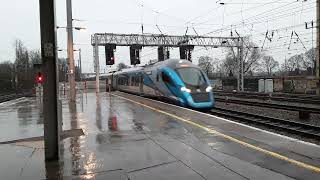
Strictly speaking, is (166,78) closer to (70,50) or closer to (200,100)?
(200,100)

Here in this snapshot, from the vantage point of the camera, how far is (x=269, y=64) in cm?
12850

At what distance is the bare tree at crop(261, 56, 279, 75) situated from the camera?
126625 mm

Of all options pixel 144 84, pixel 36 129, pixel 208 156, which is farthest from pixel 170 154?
pixel 144 84

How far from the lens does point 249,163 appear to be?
Answer: 7.88 m

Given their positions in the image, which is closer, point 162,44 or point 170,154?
point 170,154

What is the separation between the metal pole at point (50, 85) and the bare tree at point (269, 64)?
397 ft

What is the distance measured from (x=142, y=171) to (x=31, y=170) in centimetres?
210

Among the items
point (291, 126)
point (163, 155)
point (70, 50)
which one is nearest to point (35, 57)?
point (70, 50)

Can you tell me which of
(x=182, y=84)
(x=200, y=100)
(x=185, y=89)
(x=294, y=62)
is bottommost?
(x=200, y=100)

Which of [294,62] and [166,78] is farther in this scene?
[294,62]

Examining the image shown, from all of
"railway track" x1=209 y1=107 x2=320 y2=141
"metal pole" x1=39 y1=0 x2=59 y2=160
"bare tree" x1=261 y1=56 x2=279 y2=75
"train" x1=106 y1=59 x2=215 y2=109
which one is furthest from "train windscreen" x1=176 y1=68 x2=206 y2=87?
"bare tree" x1=261 y1=56 x2=279 y2=75

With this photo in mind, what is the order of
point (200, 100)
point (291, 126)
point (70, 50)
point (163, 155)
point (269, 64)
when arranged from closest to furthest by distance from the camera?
1. point (163, 155)
2. point (291, 126)
3. point (200, 100)
4. point (70, 50)
5. point (269, 64)

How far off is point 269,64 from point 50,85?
126 meters

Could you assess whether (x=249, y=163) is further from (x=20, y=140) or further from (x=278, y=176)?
(x=20, y=140)
